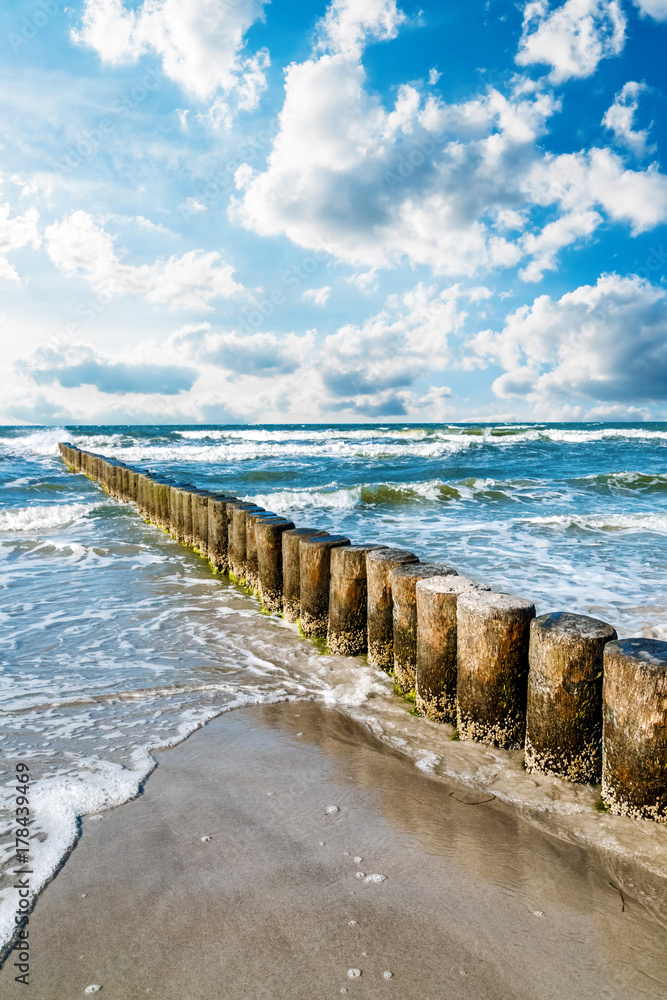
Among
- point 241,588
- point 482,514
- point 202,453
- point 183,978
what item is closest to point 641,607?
point 241,588

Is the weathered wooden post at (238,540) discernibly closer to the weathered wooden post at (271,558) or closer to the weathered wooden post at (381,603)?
the weathered wooden post at (271,558)

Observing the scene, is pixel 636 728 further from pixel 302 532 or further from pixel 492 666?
pixel 302 532

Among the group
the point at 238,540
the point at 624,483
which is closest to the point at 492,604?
the point at 238,540

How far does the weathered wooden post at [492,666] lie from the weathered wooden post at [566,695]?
0.13 meters

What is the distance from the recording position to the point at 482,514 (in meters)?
12.1

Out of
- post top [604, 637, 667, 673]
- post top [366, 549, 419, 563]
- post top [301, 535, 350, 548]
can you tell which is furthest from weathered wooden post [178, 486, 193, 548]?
post top [604, 637, 667, 673]

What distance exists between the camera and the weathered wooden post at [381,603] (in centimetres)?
391

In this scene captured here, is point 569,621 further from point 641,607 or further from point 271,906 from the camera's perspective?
point 641,607

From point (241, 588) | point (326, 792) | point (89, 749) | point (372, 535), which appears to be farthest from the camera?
point (372, 535)

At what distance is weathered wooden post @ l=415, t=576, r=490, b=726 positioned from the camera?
3250mm

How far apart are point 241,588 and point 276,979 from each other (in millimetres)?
4908

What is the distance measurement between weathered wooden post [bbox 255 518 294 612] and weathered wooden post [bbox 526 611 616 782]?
2.96 m

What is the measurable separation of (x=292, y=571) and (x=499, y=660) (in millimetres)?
2420

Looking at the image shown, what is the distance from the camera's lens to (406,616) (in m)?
3.69
